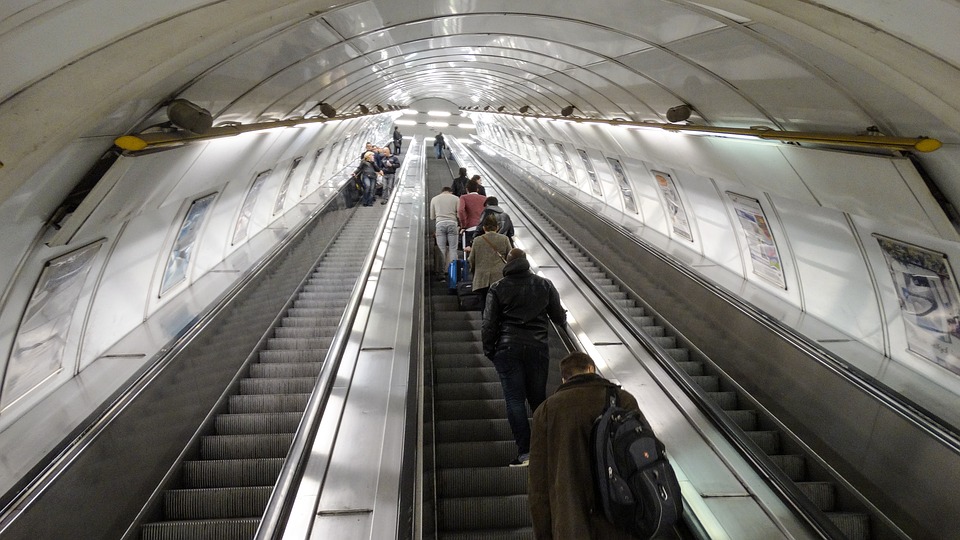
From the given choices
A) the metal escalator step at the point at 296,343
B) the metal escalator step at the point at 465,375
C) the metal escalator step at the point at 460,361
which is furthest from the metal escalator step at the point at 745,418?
the metal escalator step at the point at 296,343

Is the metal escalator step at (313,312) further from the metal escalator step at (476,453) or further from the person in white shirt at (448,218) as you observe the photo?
the metal escalator step at (476,453)

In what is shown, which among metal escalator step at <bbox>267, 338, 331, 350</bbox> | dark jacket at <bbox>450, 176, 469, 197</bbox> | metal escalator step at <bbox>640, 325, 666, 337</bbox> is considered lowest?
metal escalator step at <bbox>267, 338, 331, 350</bbox>

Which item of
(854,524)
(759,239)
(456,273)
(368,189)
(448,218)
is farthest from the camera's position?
(368,189)

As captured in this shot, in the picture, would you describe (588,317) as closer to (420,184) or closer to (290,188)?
(420,184)

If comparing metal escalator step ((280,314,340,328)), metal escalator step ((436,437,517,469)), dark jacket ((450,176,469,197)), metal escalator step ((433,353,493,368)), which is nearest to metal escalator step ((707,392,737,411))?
metal escalator step ((433,353,493,368))

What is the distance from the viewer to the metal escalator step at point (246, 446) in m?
4.53

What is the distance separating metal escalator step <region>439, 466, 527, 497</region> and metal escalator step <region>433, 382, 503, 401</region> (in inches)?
49.6

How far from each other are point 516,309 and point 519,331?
0.15 meters

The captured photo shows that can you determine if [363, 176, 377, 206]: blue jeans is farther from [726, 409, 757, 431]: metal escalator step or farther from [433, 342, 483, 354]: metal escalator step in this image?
[726, 409, 757, 431]: metal escalator step

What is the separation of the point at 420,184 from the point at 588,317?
29.5ft

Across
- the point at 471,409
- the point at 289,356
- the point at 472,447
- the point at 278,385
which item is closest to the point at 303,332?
the point at 289,356

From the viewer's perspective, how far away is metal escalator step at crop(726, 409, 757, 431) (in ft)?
17.1

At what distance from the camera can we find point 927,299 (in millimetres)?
5430

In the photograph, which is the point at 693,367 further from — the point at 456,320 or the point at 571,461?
the point at 571,461
